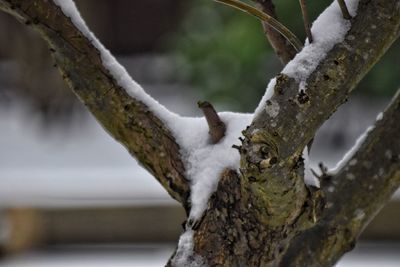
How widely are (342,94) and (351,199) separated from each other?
280 millimetres

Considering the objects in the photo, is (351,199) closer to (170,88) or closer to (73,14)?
(73,14)

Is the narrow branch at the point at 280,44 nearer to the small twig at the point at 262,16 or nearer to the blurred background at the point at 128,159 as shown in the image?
the small twig at the point at 262,16

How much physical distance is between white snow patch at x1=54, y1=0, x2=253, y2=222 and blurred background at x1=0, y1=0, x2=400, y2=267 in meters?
2.19

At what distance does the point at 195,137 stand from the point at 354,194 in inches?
10.7

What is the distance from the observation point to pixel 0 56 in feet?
31.4

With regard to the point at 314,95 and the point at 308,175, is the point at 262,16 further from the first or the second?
the point at 308,175

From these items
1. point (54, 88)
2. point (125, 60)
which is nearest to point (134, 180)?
point (54, 88)

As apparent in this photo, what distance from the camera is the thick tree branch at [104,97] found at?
3.98ft

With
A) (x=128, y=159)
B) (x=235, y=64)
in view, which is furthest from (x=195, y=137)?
(x=128, y=159)

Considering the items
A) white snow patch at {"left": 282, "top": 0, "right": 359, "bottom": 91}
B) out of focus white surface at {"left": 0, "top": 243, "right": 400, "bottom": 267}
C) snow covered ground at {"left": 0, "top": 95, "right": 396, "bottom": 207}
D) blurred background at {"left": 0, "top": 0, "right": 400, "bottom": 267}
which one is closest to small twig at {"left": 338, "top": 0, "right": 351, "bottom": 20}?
white snow patch at {"left": 282, "top": 0, "right": 359, "bottom": 91}

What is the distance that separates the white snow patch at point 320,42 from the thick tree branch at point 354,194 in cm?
27

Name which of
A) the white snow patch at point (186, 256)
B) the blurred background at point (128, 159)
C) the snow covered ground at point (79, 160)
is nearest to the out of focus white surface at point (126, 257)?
the blurred background at point (128, 159)

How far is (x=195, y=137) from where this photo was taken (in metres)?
1.30

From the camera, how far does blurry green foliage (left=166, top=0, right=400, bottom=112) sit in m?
5.07
